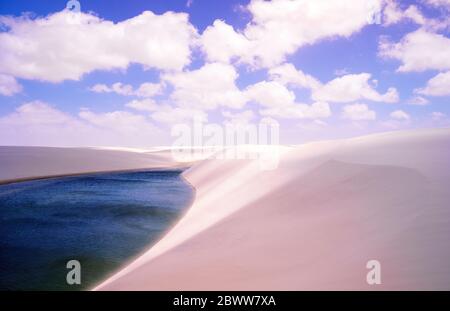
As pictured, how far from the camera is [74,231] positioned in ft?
26.6

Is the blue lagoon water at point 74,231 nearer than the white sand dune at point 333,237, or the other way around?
the white sand dune at point 333,237

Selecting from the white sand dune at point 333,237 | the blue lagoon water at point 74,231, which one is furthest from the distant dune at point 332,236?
the blue lagoon water at point 74,231

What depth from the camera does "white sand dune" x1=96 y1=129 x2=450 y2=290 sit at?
333cm

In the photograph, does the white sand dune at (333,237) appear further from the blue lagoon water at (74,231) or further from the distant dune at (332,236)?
the blue lagoon water at (74,231)

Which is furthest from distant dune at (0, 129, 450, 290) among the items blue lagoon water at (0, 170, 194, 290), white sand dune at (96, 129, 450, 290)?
blue lagoon water at (0, 170, 194, 290)

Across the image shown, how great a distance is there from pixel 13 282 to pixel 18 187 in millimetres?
14123

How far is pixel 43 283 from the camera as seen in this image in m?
5.00

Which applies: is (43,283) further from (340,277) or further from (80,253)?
(340,277)

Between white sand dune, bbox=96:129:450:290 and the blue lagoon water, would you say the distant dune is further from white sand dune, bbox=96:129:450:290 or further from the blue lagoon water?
the blue lagoon water

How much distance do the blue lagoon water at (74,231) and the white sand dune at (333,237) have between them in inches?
57.7

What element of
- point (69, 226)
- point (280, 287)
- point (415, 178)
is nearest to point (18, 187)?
point (69, 226)

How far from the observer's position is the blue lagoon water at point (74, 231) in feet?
17.7

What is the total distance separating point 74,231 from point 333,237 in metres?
7.22

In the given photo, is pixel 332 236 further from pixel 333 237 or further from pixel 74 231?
pixel 74 231
